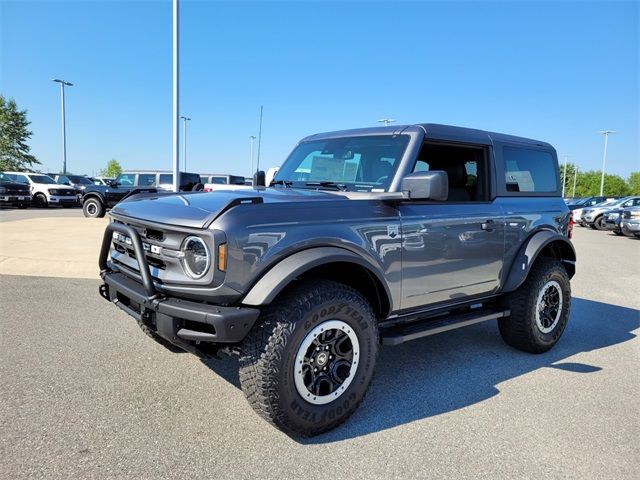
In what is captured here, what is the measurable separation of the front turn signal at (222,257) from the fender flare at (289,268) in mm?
217

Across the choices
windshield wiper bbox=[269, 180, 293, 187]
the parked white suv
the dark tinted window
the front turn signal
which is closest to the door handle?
windshield wiper bbox=[269, 180, 293, 187]

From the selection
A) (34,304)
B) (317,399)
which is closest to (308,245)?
(317,399)

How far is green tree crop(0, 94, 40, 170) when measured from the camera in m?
44.8

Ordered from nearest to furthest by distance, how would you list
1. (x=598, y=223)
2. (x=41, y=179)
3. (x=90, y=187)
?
(x=90, y=187)
(x=598, y=223)
(x=41, y=179)

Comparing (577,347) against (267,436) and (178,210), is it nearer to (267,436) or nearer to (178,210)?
(267,436)

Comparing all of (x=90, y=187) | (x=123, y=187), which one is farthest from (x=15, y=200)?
(x=123, y=187)

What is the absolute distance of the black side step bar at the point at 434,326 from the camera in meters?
3.40

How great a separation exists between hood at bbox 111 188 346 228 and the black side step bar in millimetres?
1085

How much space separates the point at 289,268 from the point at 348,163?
59.4 inches

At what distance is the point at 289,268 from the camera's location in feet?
9.04

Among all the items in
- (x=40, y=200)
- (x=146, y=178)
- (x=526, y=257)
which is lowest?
(x=40, y=200)

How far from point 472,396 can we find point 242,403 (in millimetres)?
1740

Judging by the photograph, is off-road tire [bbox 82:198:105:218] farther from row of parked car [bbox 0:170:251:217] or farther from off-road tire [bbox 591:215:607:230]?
off-road tire [bbox 591:215:607:230]

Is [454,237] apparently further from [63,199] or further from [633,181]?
[633,181]
